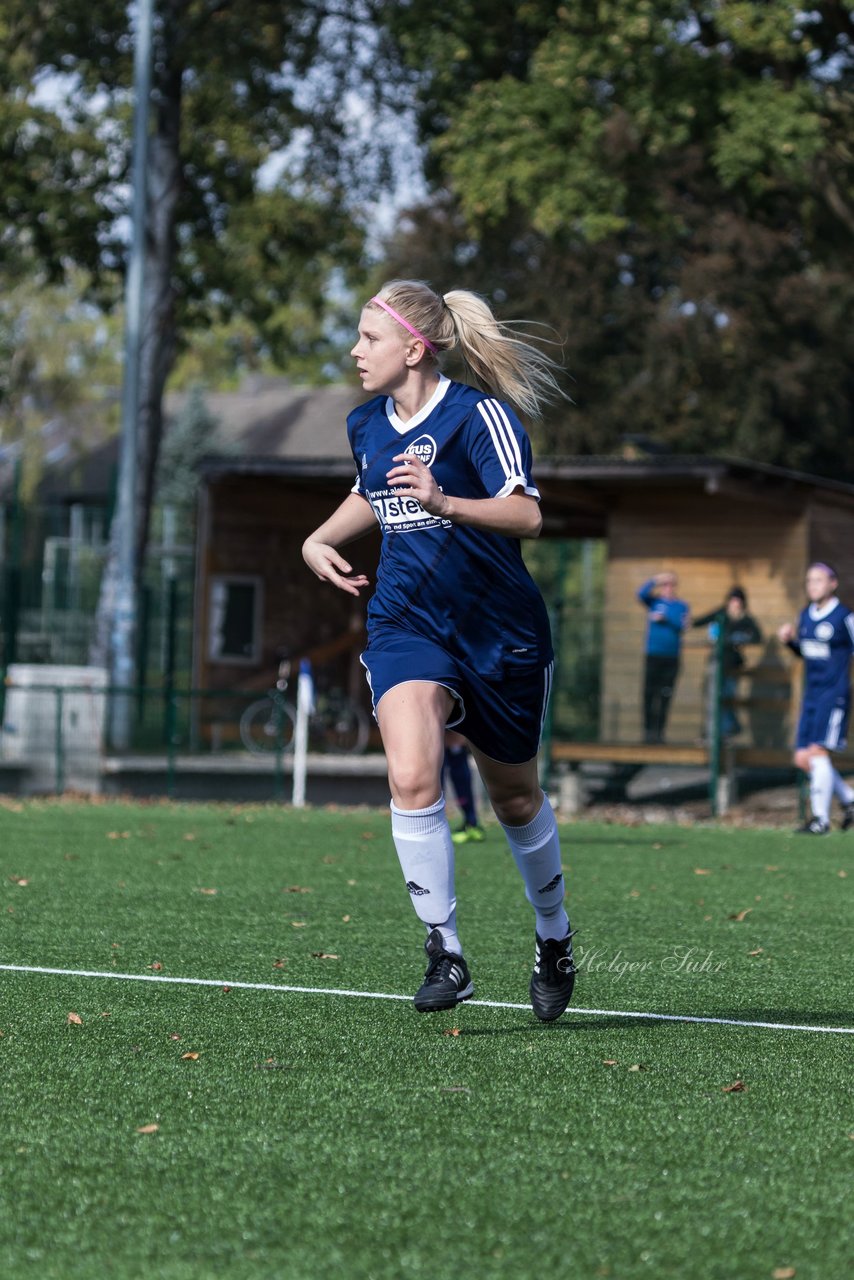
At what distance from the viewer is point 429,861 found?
5238mm

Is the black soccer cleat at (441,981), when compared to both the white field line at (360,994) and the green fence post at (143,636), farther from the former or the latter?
the green fence post at (143,636)

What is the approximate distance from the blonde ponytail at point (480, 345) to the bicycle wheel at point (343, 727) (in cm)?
2017

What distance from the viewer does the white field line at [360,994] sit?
5.66 m

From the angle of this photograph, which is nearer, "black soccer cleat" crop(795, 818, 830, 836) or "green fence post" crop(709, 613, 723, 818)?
"black soccer cleat" crop(795, 818, 830, 836)

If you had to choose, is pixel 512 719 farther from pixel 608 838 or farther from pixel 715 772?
pixel 715 772

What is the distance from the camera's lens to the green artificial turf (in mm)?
3193

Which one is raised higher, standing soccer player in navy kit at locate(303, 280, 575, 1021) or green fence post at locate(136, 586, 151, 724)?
standing soccer player in navy kit at locate(303, 280, 575, 1021)

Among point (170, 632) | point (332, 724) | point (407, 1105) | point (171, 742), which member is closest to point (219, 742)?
point (171, 742)

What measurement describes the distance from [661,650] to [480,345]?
14.7 m

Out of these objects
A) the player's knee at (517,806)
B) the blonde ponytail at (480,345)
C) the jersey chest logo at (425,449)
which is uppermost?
the blonde ponytail at (480,345)

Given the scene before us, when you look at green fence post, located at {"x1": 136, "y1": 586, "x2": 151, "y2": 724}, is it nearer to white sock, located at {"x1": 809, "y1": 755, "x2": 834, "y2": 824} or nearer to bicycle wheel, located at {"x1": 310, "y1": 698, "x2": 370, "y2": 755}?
bicycle wheel, located at {"x1": 310, "y1": 698, "x2": 370, "y2": 755}

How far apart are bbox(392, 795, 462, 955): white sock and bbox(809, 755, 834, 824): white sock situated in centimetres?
1144

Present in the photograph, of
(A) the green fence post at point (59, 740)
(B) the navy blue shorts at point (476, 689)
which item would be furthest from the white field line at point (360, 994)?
(A) the green fence post at point (59, 740)

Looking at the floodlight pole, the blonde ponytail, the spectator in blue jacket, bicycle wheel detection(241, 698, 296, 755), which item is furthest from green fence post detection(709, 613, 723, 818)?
the blonde ponytail
